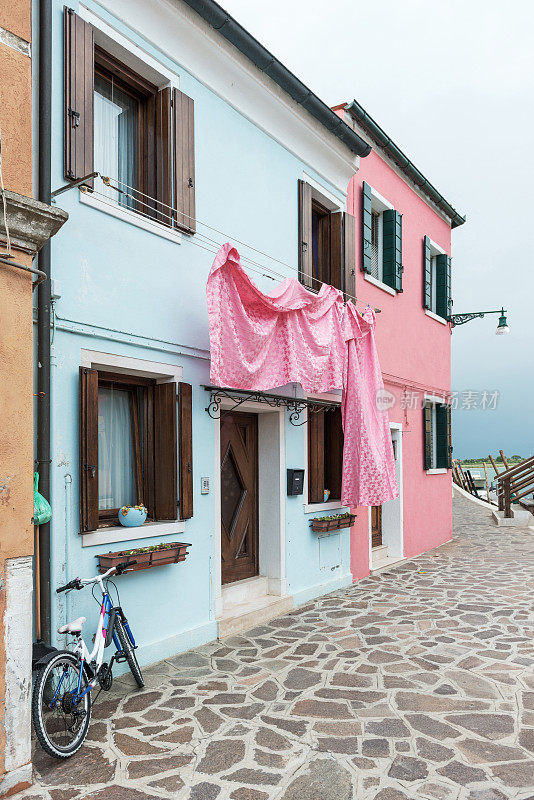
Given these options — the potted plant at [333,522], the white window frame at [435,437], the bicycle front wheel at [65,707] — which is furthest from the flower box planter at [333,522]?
the white window frame at [435,437]

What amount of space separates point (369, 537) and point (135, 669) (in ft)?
19.3

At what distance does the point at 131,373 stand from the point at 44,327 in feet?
3.95

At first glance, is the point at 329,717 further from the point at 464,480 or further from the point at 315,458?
the point at 464,480

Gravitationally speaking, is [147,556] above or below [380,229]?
below

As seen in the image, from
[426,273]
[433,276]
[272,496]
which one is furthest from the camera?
[433,276]

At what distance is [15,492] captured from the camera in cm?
359

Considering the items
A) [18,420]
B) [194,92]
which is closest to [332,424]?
[194,92]

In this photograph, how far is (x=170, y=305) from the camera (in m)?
6.14

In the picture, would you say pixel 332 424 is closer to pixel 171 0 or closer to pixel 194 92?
pixel 194 92

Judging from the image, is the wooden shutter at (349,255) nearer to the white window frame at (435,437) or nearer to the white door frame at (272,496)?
the white door frame at (272,496)

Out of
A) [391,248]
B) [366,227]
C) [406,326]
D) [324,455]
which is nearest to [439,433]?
[406,326]

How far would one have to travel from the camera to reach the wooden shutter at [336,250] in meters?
9.44

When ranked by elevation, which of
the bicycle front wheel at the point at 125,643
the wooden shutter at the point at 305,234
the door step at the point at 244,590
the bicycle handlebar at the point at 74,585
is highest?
the wooden shutter at the point at 305,234

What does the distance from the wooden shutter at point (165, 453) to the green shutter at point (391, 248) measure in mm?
6511
